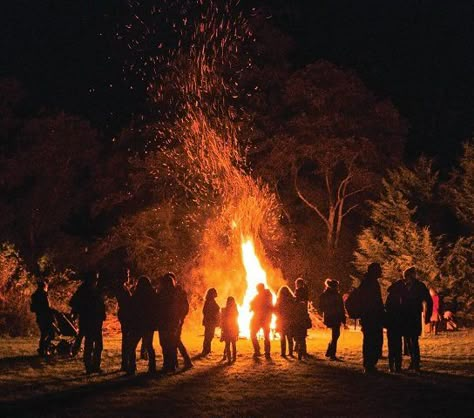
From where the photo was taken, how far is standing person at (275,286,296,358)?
1507 cm

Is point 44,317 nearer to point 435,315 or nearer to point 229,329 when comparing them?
point 229,329

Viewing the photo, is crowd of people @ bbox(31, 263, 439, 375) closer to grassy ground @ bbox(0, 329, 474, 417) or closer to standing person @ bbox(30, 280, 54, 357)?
grassy ground @ bbox(0, 329, 474, 417)

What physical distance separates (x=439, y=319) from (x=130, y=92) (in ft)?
63.1

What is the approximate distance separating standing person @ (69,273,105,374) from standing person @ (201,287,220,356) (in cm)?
388

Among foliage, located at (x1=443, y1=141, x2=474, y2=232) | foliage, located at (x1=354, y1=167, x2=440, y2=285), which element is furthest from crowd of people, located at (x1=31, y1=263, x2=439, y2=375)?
foliage, located at (x1=443, y1=141, x2=474, y2=232)

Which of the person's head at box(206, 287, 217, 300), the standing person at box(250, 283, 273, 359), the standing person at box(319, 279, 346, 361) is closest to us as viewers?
Result: the standing person at box(319, 279, 346, 361)

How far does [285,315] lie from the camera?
15055 mm

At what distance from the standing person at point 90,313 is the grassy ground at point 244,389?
44cm

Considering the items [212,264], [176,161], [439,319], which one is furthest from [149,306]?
[176,161]

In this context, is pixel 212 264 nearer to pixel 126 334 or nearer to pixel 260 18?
pixel 260 18

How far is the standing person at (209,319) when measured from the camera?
634 inches

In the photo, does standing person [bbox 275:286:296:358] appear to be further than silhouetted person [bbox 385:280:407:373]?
Yes

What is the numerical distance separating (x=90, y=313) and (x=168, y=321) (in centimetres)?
124

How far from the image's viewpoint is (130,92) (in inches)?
1411
